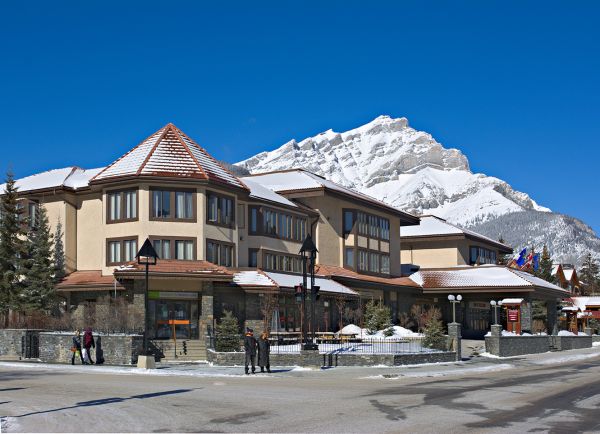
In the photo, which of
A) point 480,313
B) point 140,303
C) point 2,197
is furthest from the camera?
point 480,313

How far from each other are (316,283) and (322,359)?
17.2 m

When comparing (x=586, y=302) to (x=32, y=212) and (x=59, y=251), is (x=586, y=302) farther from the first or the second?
(x=32, y=212)

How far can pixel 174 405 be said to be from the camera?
66.2ft

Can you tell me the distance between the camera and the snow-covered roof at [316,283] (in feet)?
168

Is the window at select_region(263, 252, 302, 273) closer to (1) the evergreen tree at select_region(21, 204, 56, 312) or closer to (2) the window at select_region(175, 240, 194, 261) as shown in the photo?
(2) the window at select_region(175, 240, 194, 261)

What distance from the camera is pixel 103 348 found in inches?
1491

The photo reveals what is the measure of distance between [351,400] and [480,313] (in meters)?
55.4

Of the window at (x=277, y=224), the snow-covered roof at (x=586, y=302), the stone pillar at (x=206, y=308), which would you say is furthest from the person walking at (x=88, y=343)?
the snow-covered roof at (x=586, y=302)

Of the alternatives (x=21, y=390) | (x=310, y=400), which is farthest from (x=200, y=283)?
(x=310, y=400)

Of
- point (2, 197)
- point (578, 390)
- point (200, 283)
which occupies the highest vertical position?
point (2, 197)

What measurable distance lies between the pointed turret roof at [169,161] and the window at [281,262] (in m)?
5.77

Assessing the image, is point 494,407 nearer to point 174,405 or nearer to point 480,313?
point 174,405

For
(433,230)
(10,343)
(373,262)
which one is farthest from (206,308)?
(433,230)

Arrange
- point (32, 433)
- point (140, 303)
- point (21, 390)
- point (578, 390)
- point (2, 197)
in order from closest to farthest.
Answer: point (32, 433) → point (21, 390) → point (578, 390) → point (140, 303) → point (2, 197)
